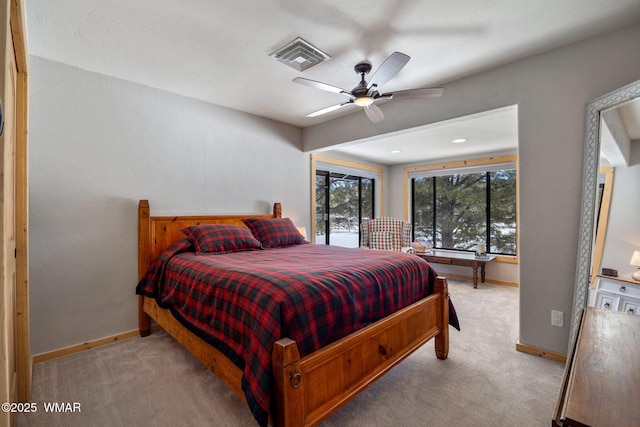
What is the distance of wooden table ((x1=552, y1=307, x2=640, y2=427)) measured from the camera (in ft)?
2.37

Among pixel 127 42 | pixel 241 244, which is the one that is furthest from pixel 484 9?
pixel 241 244

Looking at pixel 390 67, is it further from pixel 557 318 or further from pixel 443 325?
pixel 557 318

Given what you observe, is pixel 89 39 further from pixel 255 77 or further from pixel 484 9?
pixel 484 9

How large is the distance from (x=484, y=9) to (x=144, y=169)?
305 centimetres

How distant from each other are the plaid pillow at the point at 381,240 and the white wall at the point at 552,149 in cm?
279

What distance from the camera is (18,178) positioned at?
5.84ft

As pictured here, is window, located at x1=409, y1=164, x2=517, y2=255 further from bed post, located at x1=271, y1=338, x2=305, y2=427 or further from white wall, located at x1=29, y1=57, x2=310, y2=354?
bed post, located at x1=271, y1=338, x2=305, y2=427

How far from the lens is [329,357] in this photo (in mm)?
1471

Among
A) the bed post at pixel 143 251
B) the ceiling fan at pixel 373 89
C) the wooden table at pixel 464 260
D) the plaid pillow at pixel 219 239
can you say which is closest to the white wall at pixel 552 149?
the ceiling fan at pixel 373 89

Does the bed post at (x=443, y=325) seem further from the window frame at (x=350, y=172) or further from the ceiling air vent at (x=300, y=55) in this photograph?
the window frame at (x=350, y=172)

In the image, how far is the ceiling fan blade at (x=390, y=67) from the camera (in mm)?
1806

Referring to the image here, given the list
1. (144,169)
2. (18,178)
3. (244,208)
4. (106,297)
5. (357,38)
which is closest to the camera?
(18,178)

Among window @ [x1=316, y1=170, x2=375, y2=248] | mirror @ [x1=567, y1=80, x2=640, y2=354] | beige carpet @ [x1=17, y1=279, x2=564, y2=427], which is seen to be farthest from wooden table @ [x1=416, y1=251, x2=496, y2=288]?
mirror @ [x1=567, y1=80, x2=640, y2=354]

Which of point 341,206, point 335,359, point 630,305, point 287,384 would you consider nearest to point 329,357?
point 335,359
